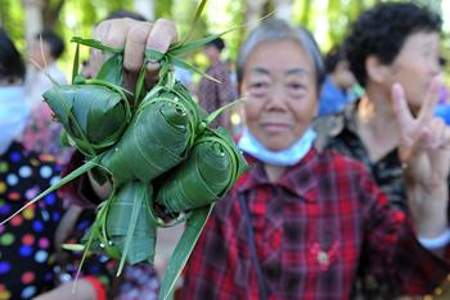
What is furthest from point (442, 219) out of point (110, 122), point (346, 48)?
point (110, 122)

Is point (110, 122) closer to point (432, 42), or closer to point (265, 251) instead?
point (265, 251)

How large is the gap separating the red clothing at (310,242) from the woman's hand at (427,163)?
61mm

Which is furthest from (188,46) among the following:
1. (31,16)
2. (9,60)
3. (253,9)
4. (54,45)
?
(31,16)

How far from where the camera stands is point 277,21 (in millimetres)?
2152

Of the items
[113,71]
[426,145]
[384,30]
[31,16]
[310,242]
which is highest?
[113,71]

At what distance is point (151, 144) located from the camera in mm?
1113

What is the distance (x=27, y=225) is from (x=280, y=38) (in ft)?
2.85

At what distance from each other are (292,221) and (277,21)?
0.61 metres

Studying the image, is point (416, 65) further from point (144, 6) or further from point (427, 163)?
point (144, 6)

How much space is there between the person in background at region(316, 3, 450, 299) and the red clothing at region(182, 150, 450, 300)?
0.25m

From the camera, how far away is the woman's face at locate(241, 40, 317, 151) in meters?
2.00

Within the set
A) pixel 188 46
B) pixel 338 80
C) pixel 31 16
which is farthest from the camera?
pixel 31 16

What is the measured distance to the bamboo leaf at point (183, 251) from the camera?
113cm

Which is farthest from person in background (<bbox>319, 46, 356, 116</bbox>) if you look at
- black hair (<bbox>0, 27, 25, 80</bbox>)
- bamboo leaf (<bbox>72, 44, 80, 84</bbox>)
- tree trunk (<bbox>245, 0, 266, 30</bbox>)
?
tree trunk (<bbox>245, 0, 266, 30</bbox>)
